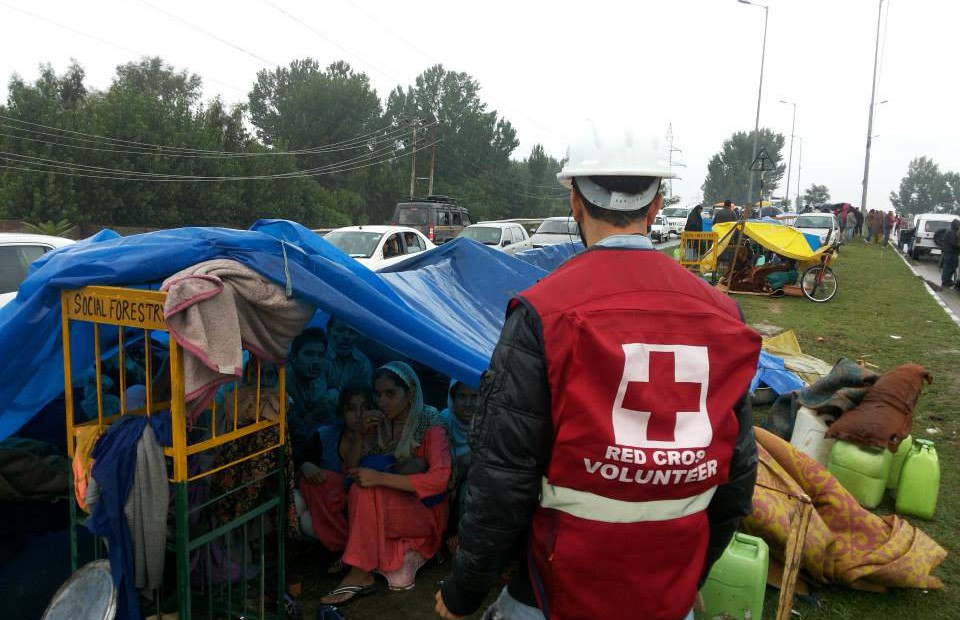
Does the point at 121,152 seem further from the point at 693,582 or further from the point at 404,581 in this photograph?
the point at 693,582

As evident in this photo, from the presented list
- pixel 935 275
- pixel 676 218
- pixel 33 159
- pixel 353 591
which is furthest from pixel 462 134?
pixel 353 591

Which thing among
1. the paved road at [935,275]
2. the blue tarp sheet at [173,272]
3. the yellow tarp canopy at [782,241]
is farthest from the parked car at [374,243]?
the paved road at [935,275]

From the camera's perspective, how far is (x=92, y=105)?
91.5 feet

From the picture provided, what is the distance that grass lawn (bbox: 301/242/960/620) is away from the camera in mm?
3402

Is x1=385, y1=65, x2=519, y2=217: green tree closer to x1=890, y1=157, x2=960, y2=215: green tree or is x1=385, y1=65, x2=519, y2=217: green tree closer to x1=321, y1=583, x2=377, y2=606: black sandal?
x1=321, y1=583, x2=377, y2=606: black sandal

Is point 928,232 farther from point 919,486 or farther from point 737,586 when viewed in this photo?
point 737,586

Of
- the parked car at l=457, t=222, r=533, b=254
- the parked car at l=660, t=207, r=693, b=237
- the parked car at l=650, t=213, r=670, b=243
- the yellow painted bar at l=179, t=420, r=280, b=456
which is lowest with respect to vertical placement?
the yellow painted bar at l=179, t=420, r=280, b=456

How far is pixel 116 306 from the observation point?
106 inches

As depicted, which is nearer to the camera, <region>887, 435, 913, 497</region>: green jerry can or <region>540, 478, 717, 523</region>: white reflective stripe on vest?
<region>540, 478, 717, 523</region>: white reflective stripe on vest

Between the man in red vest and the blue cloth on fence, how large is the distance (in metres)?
1.72

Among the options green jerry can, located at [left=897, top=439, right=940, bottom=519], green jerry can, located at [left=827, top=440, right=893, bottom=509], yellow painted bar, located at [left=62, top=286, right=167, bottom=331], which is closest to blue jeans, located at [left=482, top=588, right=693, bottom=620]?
yellow painted bar, located at [left=62, top=286, right=167, bottom=331]

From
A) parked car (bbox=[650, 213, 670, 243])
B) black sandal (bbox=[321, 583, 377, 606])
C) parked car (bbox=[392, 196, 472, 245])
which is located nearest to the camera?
black sandal (bbox=[321, 583, 377, 606])

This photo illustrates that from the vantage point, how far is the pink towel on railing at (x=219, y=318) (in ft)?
8.07

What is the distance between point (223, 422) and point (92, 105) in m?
30.3
